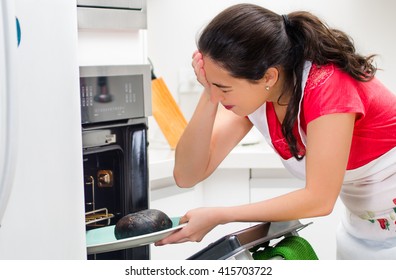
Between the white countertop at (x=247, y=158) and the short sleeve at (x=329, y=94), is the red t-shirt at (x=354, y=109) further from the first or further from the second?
the white countertop at (x=247, y=158)

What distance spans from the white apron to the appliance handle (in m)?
0.67

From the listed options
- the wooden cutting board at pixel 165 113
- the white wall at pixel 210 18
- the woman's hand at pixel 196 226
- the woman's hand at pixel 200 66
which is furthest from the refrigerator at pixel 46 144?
the white wall at pixel 210 18

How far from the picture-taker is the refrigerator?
1.09 metres

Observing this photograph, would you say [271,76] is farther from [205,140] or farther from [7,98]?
[7,98]

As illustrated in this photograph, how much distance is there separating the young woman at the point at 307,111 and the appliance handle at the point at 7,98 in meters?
0.43

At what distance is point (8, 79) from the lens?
3.08ft

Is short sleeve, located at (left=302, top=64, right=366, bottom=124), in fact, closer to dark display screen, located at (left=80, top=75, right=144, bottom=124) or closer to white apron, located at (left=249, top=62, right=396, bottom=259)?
white apron, located at (left=249, top=62, right=396, bottom=259)

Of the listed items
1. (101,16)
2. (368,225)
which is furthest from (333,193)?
(101,16)

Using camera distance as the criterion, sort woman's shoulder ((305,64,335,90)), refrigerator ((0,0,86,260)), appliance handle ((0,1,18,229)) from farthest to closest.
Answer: woman's shoulder ((305,64,335,90))
refrigerator ((0,0,86,260))
appliance handle ((0,1,18,229))

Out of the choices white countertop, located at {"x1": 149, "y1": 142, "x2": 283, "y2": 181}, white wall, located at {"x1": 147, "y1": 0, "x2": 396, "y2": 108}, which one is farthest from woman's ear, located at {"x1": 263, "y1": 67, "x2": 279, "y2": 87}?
white wall, located at {"x1": 147, "y1": 0, "x2": 396, "y2": 108}

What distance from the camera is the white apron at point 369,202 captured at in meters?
1.46

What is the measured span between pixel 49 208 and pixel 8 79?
0.31 m

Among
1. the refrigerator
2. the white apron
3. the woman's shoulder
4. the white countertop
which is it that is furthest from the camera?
the white countertop
